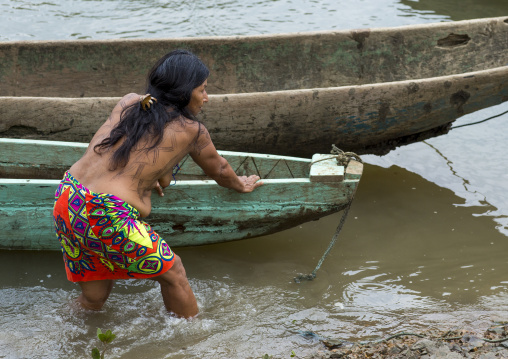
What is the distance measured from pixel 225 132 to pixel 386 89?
1.05 meters

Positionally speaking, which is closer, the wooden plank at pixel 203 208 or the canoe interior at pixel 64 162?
the wooden plank at pixel 203 208

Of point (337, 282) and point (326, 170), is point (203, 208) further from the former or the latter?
point (337, 282)

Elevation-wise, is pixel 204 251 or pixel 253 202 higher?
pixel 253 202

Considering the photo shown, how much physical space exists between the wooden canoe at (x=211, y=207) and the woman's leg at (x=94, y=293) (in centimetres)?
50

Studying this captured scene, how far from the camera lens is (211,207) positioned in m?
3.40

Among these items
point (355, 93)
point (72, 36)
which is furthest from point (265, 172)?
point (72, 36)

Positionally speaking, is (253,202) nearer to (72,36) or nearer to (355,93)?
(355,93)

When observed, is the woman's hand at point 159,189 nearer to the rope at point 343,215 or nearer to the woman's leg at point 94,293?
the woman's leg at point 94,293

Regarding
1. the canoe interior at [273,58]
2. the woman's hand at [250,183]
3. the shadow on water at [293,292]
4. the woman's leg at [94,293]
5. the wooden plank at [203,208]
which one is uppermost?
the canoe interior at [273,58]

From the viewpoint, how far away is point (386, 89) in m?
3.96

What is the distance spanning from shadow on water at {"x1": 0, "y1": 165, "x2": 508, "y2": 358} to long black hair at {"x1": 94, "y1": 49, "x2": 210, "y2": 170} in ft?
3.11

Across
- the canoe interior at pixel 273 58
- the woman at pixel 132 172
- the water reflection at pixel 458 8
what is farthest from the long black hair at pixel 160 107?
the water reflection at pixel 458 8

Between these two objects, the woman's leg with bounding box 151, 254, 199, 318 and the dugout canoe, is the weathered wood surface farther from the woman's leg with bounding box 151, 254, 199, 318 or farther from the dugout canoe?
the woman's leg with bounding box 151, 254, 199, 318

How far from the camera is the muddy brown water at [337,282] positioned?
3068mm
